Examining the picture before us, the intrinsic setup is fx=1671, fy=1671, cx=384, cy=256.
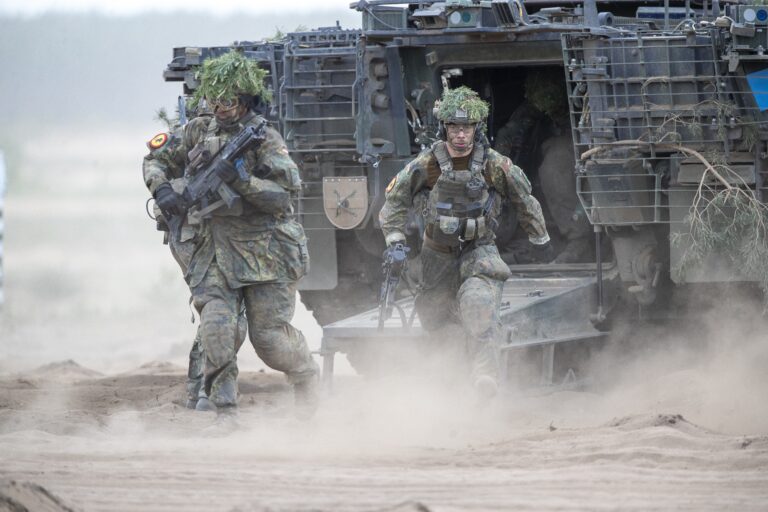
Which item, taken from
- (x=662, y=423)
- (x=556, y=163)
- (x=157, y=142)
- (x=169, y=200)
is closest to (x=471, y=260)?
(x=662, y=423)

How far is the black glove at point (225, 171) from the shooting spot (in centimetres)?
920

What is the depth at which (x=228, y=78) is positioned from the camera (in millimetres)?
9352

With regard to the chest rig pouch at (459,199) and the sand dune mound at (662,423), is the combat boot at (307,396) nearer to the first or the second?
the chest rig pouch at (459,199)

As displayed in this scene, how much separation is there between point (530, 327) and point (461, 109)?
5.79 ft

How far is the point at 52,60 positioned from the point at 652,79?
1143 centimetres

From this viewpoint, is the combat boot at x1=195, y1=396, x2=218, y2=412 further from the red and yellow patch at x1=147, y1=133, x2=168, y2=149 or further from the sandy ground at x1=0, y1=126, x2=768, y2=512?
the red and yellow patch at x1=147, y1=133, x2=168, y2=149

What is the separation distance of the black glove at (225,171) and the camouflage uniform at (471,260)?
46.0 inches

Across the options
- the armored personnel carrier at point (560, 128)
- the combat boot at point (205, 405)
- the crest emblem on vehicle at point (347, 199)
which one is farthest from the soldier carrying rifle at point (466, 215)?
the crest emblem on vehicle at point (347, 199)

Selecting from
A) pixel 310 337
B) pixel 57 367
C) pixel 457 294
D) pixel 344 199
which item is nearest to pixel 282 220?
pixel 457 294

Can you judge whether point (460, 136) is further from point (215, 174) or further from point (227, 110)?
point (215, 174)

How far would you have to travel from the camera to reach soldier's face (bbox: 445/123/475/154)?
982 cm

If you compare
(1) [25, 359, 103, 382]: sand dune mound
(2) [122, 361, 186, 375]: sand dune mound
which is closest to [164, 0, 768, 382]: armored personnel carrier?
(2) [122, 361, 186, 375]: sand dune mound

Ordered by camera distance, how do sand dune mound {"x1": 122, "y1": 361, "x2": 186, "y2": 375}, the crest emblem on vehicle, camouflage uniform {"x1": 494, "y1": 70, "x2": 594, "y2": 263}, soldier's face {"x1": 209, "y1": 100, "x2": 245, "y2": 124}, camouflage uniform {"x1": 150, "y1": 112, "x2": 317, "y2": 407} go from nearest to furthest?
camouflage uniform {"x1": 150, "y1": 112, "x2": 317, "y2": 407}
soldier's face {"x1": 209, "y1": 100, "x2": 245, "y2": 124}
the crest emblem on vehicle
camouflage uniform {"x1": 494, "y1": 70, "x2": 594, "y2": 263}
sand dune mound {"x1": 122, "y1": 361, "x2": 186, "y2": 375}

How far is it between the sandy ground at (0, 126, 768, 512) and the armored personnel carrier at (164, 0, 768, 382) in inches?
19.4
